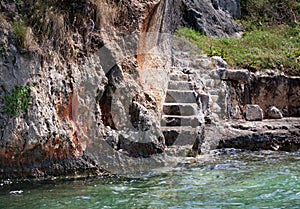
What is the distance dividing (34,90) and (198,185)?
8.11ft

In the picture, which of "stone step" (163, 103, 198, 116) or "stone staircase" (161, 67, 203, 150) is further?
"stone step" (163, 103, 198, 116)

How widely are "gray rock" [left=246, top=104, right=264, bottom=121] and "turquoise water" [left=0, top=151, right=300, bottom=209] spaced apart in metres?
5.64

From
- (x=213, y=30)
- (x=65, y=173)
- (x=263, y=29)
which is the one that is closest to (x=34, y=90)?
(x=65, y=173)

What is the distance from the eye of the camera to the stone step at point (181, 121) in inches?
363

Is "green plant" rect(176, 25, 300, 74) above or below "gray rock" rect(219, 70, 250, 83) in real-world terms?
above

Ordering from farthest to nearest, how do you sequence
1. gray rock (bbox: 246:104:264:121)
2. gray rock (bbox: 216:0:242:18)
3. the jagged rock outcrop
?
gray rock (bbox: 216:0:242:18) < the jagged rock outcrop < gray rock (bbox: 246:104:264:121)

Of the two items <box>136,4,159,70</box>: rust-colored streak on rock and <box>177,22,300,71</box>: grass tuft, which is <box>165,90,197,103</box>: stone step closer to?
<box>136,4,159,70</box>: rust-colored streak on rock

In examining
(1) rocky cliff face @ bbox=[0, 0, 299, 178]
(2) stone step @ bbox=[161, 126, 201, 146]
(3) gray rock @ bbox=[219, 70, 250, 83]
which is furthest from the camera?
(3) gray rock @ bbox=[219, 70, 250, 83]

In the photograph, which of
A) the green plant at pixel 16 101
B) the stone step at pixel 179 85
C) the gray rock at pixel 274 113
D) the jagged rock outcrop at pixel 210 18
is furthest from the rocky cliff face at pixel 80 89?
the jagged rock outcrop at pixel 210 18

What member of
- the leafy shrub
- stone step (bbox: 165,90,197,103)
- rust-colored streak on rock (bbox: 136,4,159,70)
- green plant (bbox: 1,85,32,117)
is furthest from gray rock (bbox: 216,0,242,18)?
green plant (bbox: 1,85,32,117)

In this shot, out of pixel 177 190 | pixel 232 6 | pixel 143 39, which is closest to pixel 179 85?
pixel 143 39

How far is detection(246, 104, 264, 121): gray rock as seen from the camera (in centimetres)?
1301

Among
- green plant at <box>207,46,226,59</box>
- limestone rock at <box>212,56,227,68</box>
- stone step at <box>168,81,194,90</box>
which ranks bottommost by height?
stone step at <box>168,81,194,90</box>

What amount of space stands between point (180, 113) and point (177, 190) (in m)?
4.06
